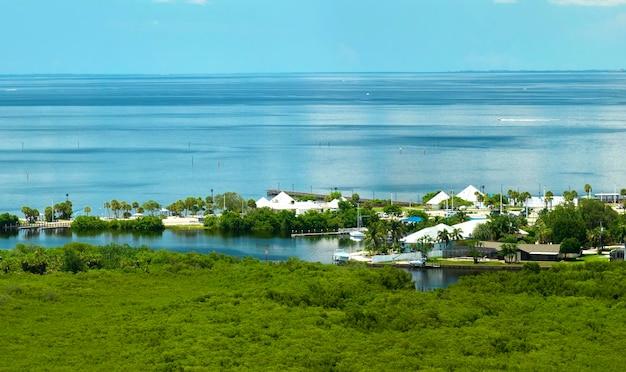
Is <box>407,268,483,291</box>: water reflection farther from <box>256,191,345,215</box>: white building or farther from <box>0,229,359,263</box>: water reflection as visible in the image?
<box>256,191,345,215</box>: white building

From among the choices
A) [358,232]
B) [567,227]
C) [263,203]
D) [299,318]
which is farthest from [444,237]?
[299,318]

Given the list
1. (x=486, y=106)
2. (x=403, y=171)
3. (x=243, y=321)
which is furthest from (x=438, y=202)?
(x=486, y=106)

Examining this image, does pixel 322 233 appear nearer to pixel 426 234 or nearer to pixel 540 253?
pixel 426 234

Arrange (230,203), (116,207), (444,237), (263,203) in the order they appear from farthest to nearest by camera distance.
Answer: (263,203) → (230,203) → (116,207) → (444,237)

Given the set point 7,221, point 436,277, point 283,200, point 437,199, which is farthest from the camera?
point 437,199

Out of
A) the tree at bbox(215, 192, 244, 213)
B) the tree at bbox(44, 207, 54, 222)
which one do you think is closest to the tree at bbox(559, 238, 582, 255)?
the tree at bbox(215, 192, 244, 213)

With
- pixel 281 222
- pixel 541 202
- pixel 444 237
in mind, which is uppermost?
pixel 541 202
